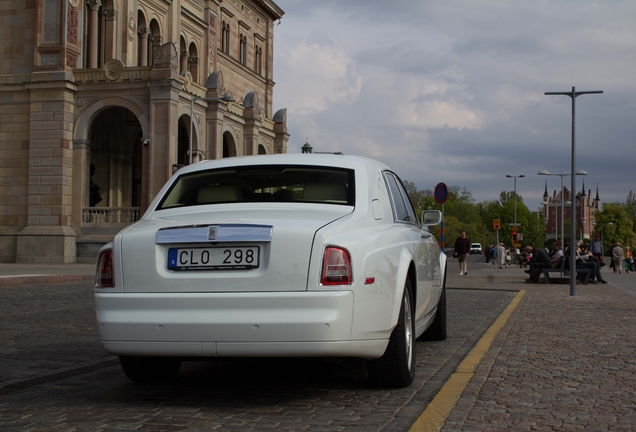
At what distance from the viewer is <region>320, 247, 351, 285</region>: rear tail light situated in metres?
4.98

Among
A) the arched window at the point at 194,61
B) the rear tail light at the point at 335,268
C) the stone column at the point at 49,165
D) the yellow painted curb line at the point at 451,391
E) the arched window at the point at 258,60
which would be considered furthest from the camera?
the arched window at the point at 258,60

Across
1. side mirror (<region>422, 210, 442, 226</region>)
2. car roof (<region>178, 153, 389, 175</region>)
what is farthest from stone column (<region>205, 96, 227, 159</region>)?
car roof (<region>178, 153, 389, 175</region>)

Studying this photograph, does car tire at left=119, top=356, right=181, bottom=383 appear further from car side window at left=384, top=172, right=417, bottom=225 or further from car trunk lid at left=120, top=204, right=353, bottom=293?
car side window at left=384, top=172, right=417, bottom=225

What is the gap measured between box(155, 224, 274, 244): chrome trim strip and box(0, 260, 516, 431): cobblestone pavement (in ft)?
3.42

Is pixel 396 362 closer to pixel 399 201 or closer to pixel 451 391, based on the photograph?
pixel 451 391

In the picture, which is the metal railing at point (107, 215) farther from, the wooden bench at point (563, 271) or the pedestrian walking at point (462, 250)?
the wooden bench at point (563, 271)

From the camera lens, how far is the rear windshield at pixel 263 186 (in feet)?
19.5

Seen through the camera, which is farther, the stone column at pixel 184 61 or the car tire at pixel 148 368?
the stone column at pixel 184 61

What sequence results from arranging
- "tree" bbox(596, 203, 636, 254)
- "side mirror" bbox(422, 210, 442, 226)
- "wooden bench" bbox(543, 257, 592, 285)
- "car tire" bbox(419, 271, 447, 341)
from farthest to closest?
"tree" bbox(596, 203, 636, 254) < "wooden bench" bbox(543, 257, 592, 285) < "car tire" bbox(419, 271, 447, 341) < "side mirror" bbox(422, 210, 442, 226)

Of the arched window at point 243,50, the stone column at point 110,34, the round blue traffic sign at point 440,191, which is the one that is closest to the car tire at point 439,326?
the round blue traffic sign at point 440,191

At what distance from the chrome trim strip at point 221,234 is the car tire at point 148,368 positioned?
116 cm

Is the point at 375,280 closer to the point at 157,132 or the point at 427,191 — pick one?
the point at 157,132

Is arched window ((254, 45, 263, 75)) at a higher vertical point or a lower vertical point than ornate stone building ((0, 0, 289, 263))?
higher

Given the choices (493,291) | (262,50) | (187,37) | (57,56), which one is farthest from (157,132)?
(262,50)
